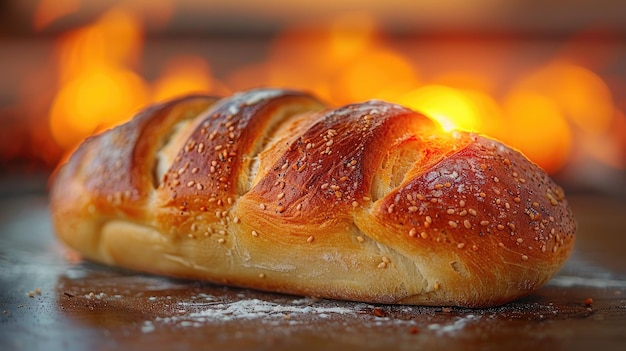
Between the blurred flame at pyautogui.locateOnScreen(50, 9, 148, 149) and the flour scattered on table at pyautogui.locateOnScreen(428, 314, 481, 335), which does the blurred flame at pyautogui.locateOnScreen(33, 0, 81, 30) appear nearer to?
the blurred flame at pyautogui.locateOnScreen(50, 9, 148, 149)

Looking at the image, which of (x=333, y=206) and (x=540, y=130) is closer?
(x=333, y=206)

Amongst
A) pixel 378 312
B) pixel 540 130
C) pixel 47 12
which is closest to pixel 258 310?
pixel 378 312

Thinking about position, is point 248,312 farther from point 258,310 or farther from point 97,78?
A: point 97,78

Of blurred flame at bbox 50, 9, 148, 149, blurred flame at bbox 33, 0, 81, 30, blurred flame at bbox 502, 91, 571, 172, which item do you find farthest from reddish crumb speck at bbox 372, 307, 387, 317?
blurred flame at bbox 33, 0, 81, 30

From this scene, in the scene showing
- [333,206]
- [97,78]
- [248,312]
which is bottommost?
[248,312]

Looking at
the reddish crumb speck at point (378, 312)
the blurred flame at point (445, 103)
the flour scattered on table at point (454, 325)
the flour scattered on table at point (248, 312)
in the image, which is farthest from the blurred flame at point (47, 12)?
the flour scattered on table at point (454, 325)

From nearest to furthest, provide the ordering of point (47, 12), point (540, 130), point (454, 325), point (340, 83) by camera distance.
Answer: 1. point (454, 325)
2. point (540, 130)
3. point (47, 12)
4. point (340, 83)

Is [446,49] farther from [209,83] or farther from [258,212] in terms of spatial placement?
[258,212]

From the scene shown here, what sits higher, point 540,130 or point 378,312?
point 540,130
